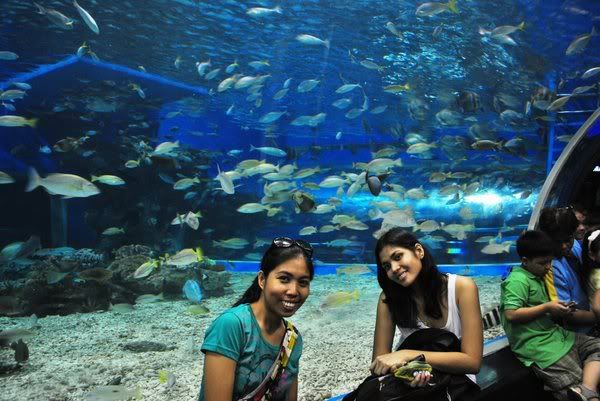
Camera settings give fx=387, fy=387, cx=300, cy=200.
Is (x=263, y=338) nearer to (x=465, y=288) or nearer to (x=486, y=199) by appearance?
(x=465, y=288)

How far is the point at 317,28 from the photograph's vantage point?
44.3ft

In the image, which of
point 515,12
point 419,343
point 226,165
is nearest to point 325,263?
point 226,165

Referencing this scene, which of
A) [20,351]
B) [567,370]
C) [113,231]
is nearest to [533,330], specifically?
[567,370]

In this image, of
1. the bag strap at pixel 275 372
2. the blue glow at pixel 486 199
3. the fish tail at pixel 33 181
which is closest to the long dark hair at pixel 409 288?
the bag strap at pixel 275 372

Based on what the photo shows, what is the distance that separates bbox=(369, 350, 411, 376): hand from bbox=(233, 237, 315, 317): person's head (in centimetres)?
43

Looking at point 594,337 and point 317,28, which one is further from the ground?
point 317,28

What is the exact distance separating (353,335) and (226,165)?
8895 millimetres

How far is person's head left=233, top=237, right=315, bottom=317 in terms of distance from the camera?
164cm

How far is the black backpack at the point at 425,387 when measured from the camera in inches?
63.1

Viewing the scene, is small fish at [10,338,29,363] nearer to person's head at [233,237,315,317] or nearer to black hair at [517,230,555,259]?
person's head at [233,237,315,317]

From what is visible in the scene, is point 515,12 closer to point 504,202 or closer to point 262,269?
point 504,202

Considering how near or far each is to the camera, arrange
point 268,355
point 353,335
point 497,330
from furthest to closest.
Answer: point 353,335 → point 497,330 → point 268,355

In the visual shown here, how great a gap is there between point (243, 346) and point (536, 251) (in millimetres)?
2170

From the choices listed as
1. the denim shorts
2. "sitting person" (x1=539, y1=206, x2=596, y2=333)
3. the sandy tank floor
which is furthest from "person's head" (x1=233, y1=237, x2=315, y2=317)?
"sitting person" (x1=539, y1=206, x2=596, y2=333)
